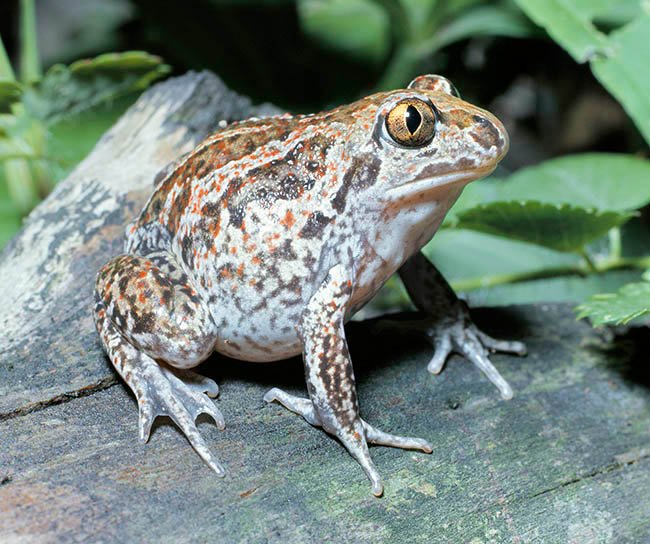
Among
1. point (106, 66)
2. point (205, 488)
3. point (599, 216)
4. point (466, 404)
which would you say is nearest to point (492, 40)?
point (599, 216)

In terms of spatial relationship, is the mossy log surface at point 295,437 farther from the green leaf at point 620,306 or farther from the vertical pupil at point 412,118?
the vertical pupil at point 412,118

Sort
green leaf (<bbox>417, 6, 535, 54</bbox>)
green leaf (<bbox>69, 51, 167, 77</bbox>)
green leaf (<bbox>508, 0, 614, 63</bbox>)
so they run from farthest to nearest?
green leaf (<bbox>417, 6, 535, 54</bbox>), green leaf (<bbox>508, 0, 614, 63</bbox>), green leaf (<bbox>69, 51, 167, 77</bbox>)

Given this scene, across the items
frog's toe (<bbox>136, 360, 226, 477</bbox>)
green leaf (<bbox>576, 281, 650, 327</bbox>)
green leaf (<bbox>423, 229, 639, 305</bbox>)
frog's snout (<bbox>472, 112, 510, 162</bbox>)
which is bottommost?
green leaf (<bbox>423, 229, 639, 305</bbox>)

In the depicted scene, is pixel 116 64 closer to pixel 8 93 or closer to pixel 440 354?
pixel 8 93

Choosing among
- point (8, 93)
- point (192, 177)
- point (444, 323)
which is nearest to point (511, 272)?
point (444, 323)

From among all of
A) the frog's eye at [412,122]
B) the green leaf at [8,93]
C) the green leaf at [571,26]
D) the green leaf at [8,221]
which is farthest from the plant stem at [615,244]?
the green leaf at [8,221]

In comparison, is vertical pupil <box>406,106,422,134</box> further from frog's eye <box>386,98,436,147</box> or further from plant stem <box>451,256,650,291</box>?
plant stem <box>451,256,650,291</box>

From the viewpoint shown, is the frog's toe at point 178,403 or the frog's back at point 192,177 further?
the frog's back at point 192,177

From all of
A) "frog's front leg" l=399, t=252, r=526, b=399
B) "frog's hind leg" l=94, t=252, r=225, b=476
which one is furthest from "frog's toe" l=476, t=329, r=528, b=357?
"frog's hind leg" l=94, t=252, r=225, b=476
